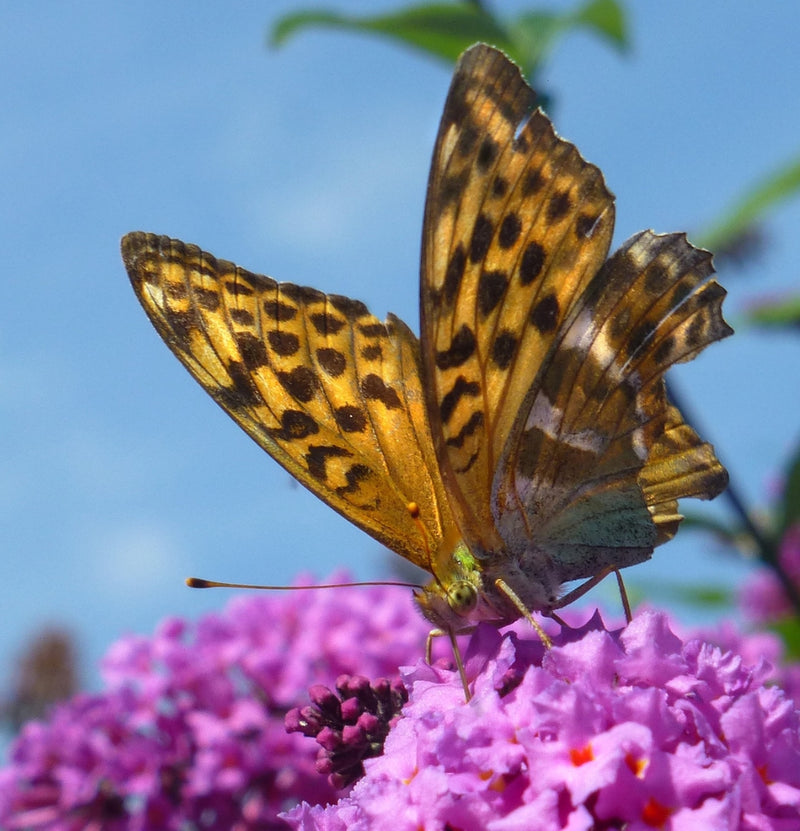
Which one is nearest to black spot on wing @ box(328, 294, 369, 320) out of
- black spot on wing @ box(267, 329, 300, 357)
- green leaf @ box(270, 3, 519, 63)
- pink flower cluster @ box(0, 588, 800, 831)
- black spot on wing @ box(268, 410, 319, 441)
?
black spot on wing @ box(267, 329, 300, 357)

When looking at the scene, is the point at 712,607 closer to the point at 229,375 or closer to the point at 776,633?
the point at 776,633

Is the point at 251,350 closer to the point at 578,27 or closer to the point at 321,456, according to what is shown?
the point at 321,456

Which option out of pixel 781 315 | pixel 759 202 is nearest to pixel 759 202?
pixel 759 202

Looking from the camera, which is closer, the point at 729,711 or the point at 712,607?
the point at 729,711

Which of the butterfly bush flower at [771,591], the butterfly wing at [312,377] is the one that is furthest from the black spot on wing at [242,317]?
the butterfly bush flower at [771,591]

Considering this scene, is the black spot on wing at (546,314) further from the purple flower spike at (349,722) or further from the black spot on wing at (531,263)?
the purple flower spike at (349,722)

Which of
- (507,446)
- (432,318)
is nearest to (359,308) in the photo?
(432,318)

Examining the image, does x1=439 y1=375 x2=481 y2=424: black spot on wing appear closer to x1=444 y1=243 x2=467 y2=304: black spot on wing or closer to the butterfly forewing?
the butterfly forewing
